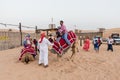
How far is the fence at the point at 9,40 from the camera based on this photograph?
16.9 m

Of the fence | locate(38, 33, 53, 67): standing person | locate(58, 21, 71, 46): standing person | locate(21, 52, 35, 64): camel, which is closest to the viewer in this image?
locate(38, 33, 53, 67): standing person

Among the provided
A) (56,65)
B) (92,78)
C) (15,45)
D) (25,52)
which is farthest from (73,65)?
(15,45)

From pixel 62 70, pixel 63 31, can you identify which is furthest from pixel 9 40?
pixel 62 70

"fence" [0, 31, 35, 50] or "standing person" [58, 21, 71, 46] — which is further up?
"standing person" [58, 21, 71, 46]

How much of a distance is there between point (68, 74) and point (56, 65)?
3.35ft

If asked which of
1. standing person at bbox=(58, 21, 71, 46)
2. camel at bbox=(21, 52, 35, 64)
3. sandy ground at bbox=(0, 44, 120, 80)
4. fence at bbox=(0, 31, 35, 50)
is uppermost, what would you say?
standing person at bbox=(58, 21, 71, 46)

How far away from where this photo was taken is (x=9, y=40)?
1820 cm

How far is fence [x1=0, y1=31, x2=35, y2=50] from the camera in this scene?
16.9 m

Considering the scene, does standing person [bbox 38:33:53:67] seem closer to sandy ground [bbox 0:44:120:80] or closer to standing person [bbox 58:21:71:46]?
sandy ground [bbox 0:44:120:80]

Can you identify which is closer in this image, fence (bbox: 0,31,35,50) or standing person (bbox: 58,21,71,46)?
standing person (bbox: 58,21,71,46)

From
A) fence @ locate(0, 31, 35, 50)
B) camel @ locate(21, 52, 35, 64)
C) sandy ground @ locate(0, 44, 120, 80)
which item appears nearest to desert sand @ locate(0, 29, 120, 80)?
sandy ground @ locate(0, 44, 120, 80)

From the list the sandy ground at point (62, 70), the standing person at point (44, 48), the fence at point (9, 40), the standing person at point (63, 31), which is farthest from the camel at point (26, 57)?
the fence at point (9, 40)

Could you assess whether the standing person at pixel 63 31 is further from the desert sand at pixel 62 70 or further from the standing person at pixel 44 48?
the desert sand at pixel 62 70

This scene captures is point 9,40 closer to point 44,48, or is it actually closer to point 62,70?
point 44,48
